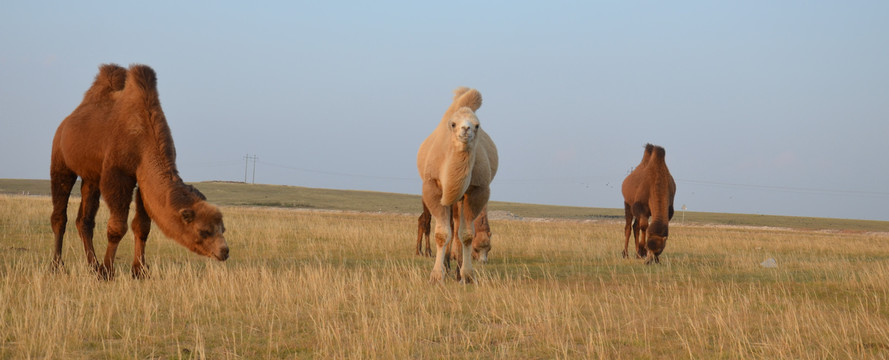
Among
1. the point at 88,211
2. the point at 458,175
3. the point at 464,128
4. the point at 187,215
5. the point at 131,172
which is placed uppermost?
the point at 464,128

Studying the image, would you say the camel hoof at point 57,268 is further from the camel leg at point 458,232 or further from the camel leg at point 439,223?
the camel leg at point 458,232

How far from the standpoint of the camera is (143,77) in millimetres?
9469

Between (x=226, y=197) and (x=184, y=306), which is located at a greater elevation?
(x=184, y=306)

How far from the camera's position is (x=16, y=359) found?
15.4 ft

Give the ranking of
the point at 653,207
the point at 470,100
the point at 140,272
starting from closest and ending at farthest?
1. the point at 140,272
2. the point at 470,100
3. the point at 653,207

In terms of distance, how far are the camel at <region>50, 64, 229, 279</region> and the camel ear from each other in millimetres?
11

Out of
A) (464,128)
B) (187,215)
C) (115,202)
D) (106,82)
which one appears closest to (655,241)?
(464,128)

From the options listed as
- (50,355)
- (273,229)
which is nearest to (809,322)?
(50,355)

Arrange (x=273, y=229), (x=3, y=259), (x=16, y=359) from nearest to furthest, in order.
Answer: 1. (x=16, y=359)
2. (x=3, y=259)
3. (x=273, y=229)

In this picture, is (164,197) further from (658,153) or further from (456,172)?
(658,153)

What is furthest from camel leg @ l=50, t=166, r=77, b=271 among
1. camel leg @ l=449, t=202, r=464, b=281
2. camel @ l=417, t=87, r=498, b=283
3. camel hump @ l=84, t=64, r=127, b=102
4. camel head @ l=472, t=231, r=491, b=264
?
camel head @ l=472, t=231, r=491, b=264

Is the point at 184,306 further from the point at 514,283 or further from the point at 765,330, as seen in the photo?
the point at 765,330

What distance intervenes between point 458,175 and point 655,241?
625cm

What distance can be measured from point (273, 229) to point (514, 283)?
10.6 meters
